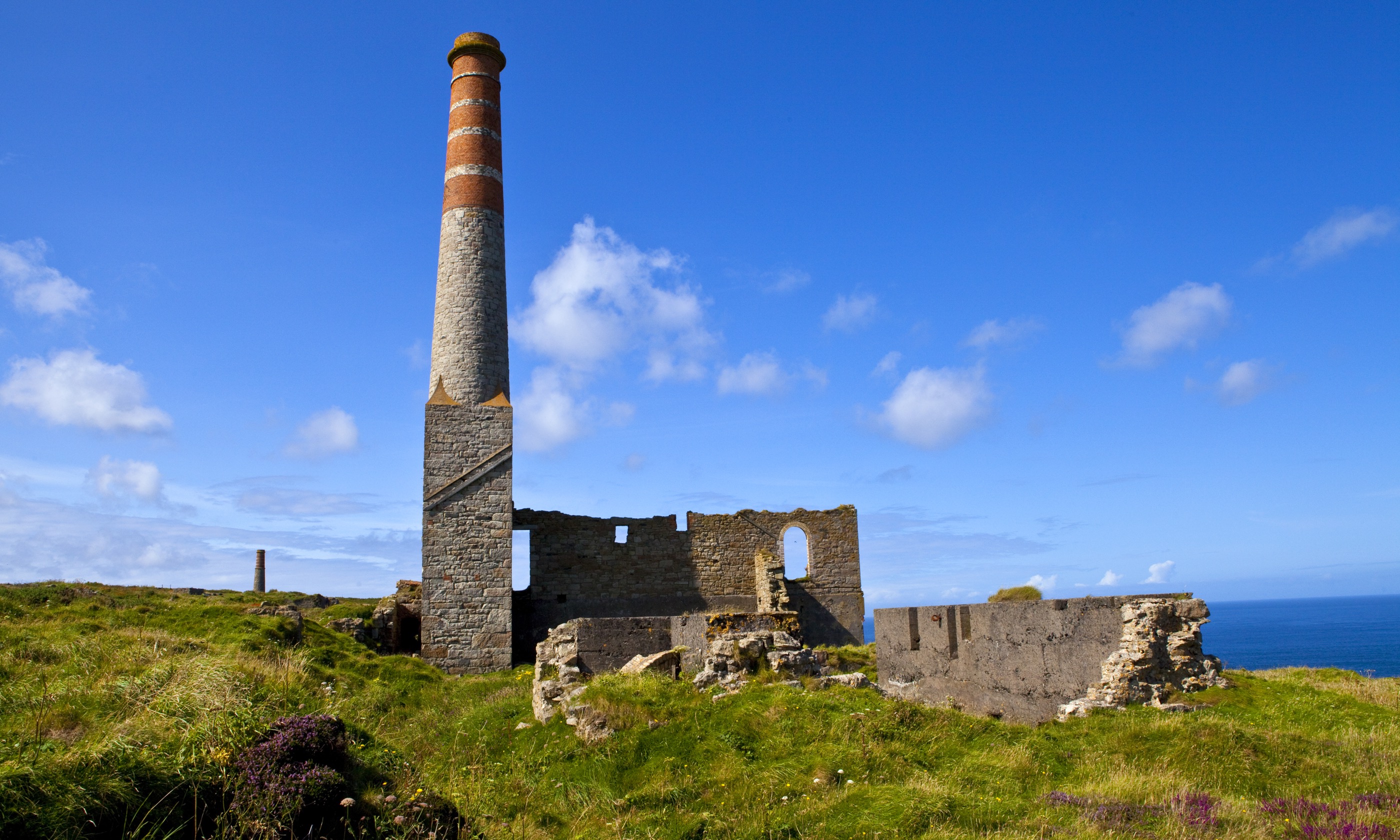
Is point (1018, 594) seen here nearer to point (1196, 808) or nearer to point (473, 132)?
point (1196, 808)

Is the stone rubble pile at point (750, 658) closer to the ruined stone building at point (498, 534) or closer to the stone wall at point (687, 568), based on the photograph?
the ruined stone building at point (498, 534)

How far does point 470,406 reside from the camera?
2136 centimetres


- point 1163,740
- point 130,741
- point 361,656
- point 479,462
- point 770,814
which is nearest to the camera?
point 130,741

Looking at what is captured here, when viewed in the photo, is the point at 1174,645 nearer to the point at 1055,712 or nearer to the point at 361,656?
the point at 1055,712

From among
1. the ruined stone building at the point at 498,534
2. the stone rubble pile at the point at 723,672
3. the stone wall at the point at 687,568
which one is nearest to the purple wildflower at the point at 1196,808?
the stone rubble pile at the point at 723,672

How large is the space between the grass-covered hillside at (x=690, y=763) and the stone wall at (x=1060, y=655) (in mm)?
440

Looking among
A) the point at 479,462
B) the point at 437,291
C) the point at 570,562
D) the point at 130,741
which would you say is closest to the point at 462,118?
the point at 437,291

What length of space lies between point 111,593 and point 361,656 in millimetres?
9129

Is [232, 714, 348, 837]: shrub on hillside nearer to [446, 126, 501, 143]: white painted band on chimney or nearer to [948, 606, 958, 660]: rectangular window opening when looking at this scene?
[948, 606, 958, 660]: rectangular window opening

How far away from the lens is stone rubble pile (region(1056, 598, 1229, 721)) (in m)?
8.91

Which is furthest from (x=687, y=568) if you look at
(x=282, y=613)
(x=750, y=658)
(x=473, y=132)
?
(x=750, y=658)

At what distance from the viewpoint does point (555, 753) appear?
942 cm

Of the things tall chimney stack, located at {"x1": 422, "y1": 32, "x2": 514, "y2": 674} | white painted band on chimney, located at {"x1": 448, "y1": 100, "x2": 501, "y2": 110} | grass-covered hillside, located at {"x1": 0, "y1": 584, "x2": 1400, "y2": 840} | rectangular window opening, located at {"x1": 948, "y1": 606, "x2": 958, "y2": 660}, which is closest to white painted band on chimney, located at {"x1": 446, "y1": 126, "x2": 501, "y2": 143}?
tall chimney stack, located at {"x1": 422, "y1": 32, "x2": 514, "y2": 674}

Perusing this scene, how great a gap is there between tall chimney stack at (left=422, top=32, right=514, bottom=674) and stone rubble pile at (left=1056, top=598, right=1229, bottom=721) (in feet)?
47.6
